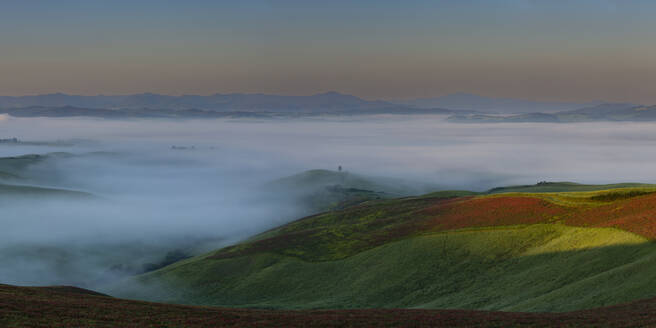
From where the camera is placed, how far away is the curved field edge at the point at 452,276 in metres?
49.1

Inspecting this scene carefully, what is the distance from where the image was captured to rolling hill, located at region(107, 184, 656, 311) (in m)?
52.3

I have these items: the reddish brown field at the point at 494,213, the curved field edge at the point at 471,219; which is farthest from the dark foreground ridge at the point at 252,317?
the reddish brown field at the point at 494,213

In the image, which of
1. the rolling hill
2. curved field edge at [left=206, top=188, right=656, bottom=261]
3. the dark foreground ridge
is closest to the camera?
the dark foreground ridge

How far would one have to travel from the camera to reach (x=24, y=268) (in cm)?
12950

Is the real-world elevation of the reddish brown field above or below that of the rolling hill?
above

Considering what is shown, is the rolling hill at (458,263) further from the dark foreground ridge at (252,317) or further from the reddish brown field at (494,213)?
the dark foreground ridge at (252,317)

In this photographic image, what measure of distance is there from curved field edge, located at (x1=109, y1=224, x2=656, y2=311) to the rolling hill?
18 cm

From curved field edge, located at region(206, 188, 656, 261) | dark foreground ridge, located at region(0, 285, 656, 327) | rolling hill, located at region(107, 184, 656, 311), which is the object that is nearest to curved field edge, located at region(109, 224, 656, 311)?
rolling hill, located at region(107, 184, 656, 311)

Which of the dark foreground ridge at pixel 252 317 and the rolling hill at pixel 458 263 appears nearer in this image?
the dark foreground ridge at pixel 252 317

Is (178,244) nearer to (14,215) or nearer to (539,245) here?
(14,215)

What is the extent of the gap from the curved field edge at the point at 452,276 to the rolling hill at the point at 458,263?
18 cm

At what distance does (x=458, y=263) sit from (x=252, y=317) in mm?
37250

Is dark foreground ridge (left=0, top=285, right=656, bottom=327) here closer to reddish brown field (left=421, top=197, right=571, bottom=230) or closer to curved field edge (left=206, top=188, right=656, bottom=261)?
curved field edge (left=206, top=188, right=656, bottom=261)

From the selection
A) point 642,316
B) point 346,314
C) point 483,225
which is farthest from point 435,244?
point 642,316
